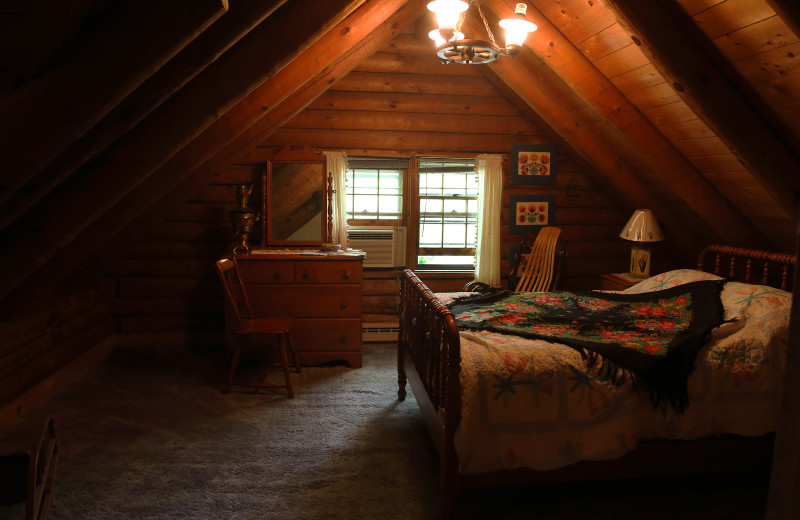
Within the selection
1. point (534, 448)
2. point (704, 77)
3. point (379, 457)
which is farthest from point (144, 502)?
point (704, 77)

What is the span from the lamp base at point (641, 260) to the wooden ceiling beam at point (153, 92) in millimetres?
3466

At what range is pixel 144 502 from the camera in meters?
2.52

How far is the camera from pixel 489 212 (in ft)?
16.4

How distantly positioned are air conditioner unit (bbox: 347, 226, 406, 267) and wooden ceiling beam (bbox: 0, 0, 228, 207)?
3385 mm

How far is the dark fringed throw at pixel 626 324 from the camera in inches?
98.2

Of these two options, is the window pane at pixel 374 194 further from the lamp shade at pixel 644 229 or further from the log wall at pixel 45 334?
the log wall at pixel 45 334

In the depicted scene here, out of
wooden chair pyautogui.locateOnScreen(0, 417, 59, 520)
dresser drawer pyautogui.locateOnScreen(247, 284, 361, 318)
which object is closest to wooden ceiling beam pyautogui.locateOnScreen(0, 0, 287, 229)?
wooden chair pyautogui.locateOnScreen(0, 417, 59, 520)

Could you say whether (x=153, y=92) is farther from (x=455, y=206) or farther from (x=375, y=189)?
(x=455, y=206)

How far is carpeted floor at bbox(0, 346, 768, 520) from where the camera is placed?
2514 millimetres

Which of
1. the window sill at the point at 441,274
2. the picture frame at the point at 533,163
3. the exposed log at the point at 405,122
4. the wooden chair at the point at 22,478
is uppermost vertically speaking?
the exposed log at the point at 405,122

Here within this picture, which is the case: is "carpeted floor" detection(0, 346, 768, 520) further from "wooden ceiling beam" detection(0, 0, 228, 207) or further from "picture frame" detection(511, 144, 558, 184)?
"picture frame" detection(511, 144, 558, 184)

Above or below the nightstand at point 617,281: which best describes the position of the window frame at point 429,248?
above

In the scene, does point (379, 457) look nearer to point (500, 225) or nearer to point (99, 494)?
point (99, 494)

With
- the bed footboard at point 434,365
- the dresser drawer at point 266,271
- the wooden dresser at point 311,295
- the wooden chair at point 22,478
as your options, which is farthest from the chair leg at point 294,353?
the wooden chair at point 22,478
